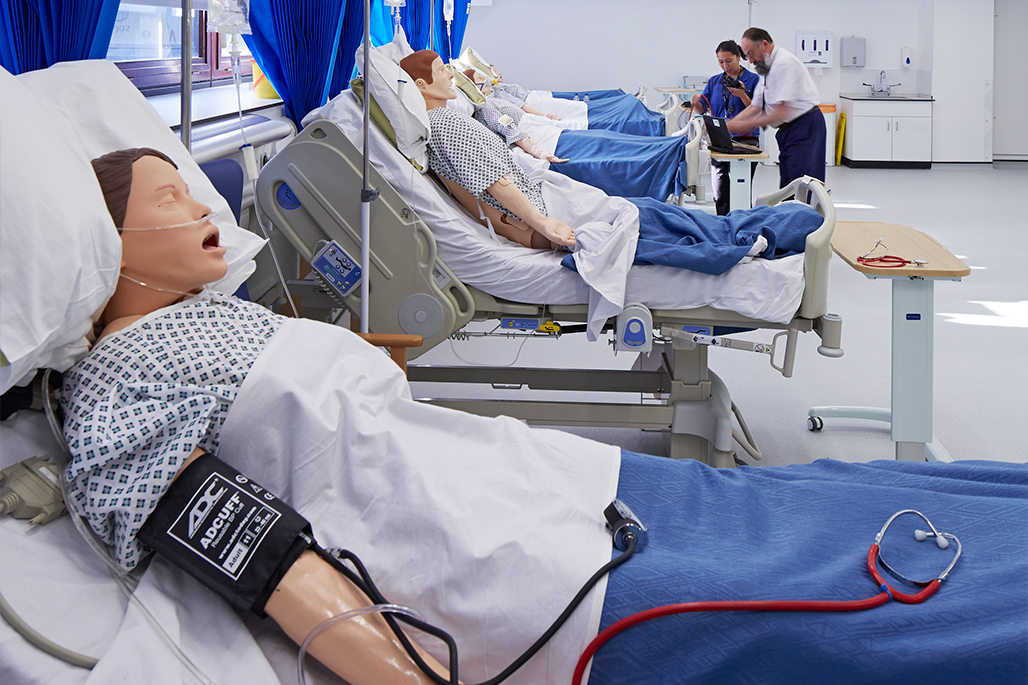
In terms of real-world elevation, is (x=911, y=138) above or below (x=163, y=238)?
above

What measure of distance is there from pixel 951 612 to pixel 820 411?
1994 millimetres

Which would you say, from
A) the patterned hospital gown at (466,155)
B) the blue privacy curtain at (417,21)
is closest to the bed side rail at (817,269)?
the patterned hospital gown at (466,155)

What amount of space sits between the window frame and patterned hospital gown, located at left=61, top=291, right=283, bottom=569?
2.35 meters

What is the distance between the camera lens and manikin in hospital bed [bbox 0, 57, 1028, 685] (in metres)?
1.02

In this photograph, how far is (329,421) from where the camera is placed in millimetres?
1229

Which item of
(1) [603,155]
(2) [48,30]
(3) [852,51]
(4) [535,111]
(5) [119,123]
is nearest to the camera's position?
(5) [119,123]

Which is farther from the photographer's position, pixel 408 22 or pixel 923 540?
pixel 408 22

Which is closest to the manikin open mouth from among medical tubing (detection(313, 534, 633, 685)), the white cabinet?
medical tubing (detection(313, 534, 633, 685))

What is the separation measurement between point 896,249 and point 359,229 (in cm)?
152

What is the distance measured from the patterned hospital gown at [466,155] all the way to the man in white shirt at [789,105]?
2765 millimetres

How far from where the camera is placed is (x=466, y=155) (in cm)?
261

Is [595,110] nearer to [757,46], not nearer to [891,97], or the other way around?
[757,46]

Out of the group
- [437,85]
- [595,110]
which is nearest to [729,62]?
[595,110]

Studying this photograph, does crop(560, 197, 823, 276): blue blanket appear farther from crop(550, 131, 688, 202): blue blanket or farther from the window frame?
the window frame
